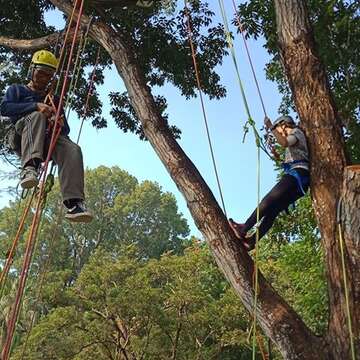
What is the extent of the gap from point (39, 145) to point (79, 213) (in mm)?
449

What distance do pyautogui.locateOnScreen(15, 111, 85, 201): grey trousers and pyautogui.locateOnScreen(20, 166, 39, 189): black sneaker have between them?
7 cm

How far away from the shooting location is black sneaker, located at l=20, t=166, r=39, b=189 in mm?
3120

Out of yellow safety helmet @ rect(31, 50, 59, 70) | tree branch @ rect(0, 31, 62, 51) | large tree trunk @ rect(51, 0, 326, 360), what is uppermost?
tree branch @ rect(0, 31, 62, 51)

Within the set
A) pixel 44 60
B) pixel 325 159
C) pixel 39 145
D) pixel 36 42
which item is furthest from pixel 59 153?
pixel 36 42

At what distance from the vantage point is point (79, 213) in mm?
3260

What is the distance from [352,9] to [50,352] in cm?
911

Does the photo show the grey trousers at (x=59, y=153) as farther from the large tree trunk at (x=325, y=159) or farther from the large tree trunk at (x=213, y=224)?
the large tree trunk at (x=325, y=159)

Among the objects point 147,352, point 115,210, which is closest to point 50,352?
point 147,352

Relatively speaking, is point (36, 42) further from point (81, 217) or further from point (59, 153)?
point (81, 217)

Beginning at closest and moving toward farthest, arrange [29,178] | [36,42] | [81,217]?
[29,178], [81,217], [36,42]

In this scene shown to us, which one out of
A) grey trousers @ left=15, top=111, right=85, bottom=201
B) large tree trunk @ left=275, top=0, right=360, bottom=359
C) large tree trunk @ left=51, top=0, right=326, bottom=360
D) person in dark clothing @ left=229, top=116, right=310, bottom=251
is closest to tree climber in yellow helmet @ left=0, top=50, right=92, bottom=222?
grey trousers @ left=15, top=111, right=85, bottom=201

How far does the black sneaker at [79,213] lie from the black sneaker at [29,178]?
28 cm

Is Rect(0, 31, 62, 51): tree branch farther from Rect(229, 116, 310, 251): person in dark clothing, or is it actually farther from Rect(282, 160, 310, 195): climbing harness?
Rect(282, 160, 310, 195): climbing harness

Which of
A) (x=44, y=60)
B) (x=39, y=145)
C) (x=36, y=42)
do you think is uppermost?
(x=36, y=42)
